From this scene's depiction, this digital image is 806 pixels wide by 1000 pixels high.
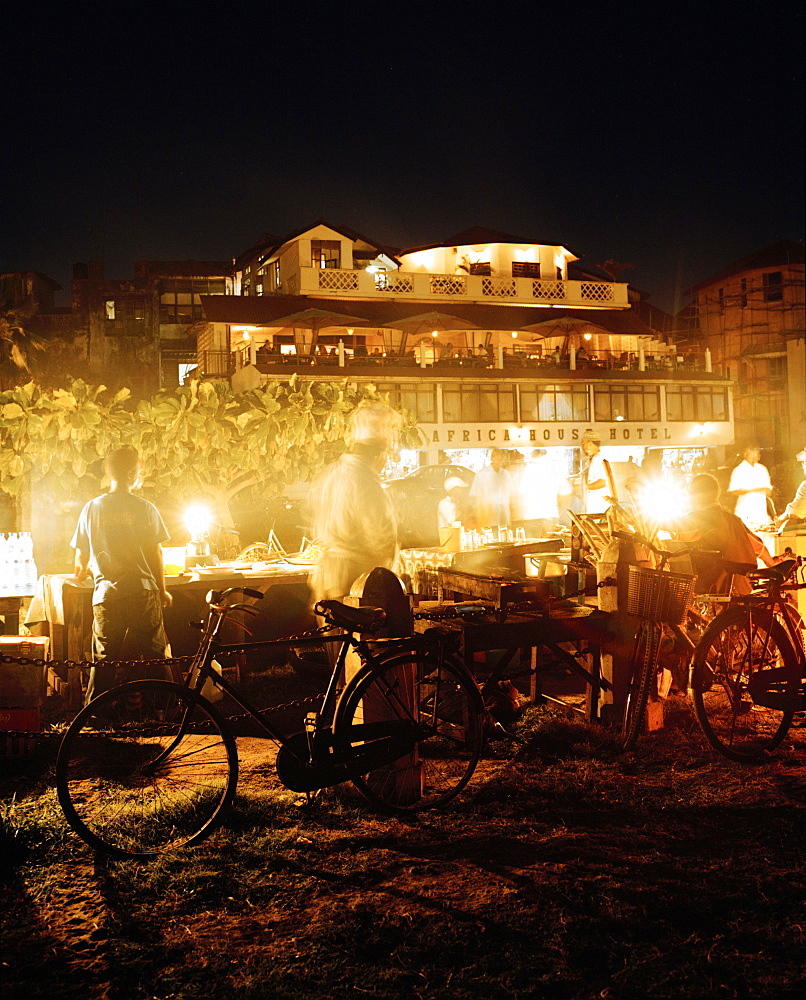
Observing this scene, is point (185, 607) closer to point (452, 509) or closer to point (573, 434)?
point (452, 509)

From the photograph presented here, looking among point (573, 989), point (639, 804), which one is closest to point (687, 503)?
point (639, 804)

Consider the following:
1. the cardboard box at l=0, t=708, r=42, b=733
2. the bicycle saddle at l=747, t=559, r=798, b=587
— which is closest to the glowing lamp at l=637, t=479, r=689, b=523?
the bicycle saddle at l=747, t=559, r=798, b=587

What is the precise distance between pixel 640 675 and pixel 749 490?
5331 millimetres

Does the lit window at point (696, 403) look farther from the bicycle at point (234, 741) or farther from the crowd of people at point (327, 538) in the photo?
the bicycle at point (234, 741)

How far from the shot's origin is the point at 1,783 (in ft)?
18.9

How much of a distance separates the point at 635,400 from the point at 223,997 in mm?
40238

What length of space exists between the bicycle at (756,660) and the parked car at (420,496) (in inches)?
292

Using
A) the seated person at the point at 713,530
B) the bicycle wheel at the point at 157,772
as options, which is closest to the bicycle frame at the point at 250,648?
the bicycle wheel at the point at 157,772

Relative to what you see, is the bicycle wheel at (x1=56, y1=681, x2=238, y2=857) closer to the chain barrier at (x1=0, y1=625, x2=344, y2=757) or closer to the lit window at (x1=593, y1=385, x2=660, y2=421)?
the chain barrier at (x1=0, y1=625, x2=344, y2=757)

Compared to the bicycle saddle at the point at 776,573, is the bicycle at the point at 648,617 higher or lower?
lower

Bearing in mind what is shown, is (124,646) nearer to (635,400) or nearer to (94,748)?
(94,748)

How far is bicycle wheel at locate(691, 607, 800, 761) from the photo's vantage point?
5.78m

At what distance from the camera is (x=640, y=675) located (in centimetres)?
616

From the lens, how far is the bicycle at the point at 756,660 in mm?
5871
